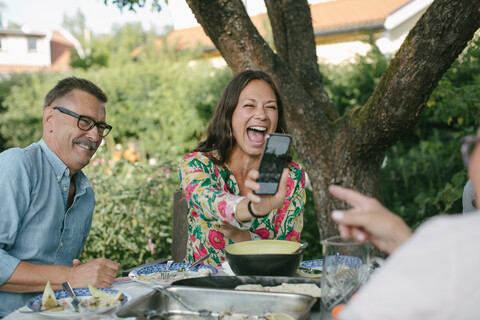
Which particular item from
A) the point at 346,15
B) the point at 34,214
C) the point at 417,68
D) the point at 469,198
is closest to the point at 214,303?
the point at 34,214

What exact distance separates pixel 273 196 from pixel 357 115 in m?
1.88

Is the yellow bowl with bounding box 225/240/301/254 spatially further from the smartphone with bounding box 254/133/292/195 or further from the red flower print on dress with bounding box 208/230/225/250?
the red flower print on dress with bounding box 208/230/225/250

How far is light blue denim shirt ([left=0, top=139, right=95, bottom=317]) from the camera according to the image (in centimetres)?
216

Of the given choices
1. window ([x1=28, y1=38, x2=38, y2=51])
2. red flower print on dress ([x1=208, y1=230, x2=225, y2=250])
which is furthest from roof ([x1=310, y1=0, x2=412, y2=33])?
window ([x1=28, y1=38, x2=38, y2=51])

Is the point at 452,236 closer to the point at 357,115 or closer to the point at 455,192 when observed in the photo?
the point at 357,115

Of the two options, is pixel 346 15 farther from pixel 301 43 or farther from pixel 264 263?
pixel 264 263

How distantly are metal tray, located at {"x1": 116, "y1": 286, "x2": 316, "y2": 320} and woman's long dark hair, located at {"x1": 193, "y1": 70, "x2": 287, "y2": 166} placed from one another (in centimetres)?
132

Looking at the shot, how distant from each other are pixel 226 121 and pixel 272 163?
1.10 metres

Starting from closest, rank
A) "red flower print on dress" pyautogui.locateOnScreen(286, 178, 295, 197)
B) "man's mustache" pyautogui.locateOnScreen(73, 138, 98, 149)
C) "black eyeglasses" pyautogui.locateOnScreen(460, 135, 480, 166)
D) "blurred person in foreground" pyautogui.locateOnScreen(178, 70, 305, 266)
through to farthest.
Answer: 1. "black eyeglasses" pyautogui.locateOnScreen(460, 135, 480, 166)
2. "man's mustache" pyautogui.locateOnScreen(73, 138, 98, 149)
3. "blurred person in foreground" pyautogui.locateOnScreen(178, 70, 305, 266)
4. "red flower print on dress" pyautogui.locateOnScreen(286, 178, 295, 197)

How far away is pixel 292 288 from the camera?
63.5 inches

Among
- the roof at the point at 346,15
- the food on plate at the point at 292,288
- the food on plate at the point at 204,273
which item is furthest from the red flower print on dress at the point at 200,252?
the roof at the point at 346,15

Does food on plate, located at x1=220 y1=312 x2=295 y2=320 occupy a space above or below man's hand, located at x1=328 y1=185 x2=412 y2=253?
below

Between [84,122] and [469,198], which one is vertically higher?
[84,122]

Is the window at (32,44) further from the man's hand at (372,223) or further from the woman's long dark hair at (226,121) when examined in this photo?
the man's hand at (372,223)
